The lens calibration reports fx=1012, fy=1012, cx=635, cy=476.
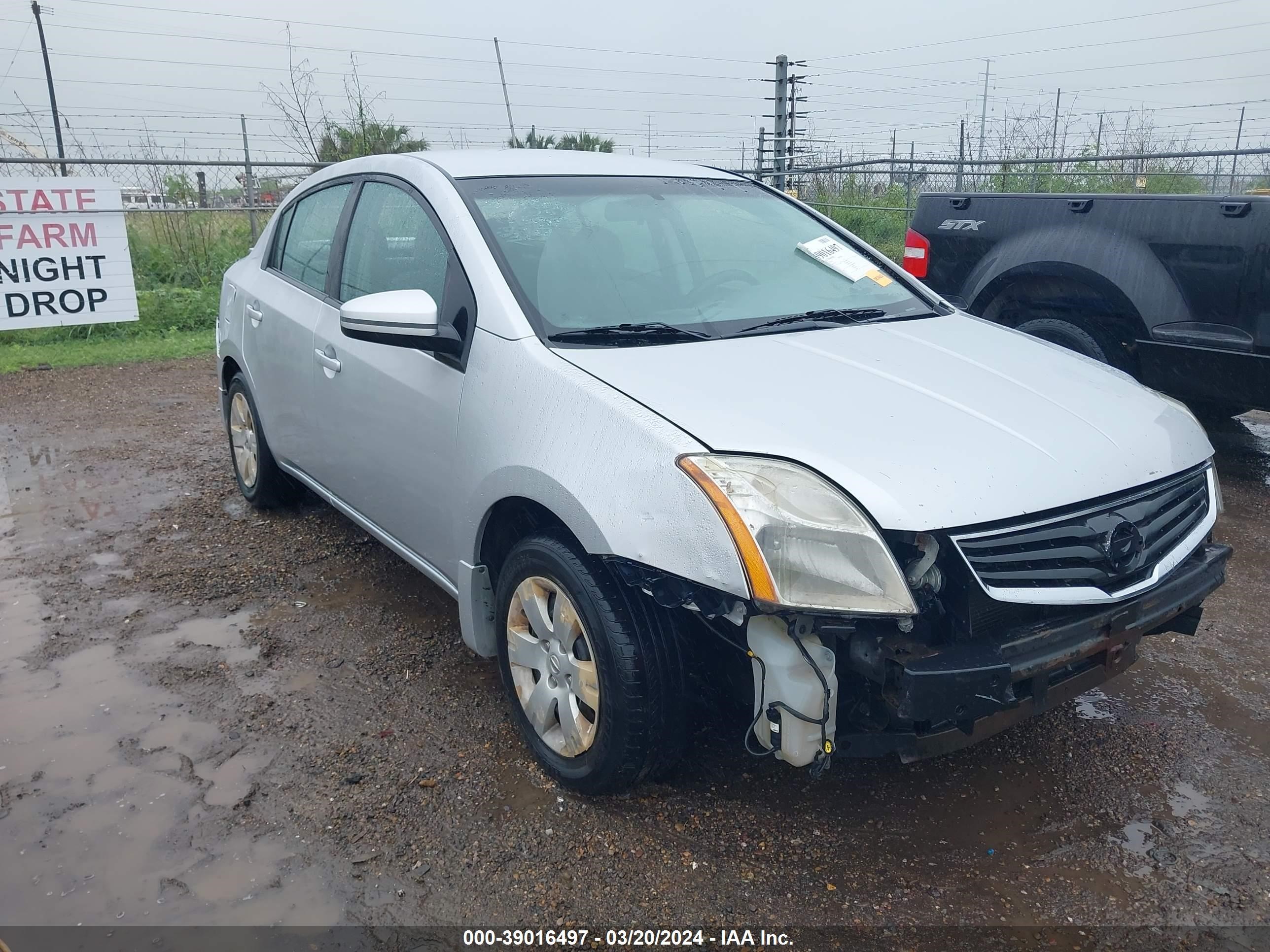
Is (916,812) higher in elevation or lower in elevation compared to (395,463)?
lower

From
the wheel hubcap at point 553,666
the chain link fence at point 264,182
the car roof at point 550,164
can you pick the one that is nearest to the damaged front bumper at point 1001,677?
the wheel hubcap at point 553,666

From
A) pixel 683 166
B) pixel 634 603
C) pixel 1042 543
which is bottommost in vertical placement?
pixel 634 603

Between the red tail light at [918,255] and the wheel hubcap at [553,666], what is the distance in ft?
13.7

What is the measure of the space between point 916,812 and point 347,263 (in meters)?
2.79

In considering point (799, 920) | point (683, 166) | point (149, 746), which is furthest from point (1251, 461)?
point (149, 746)

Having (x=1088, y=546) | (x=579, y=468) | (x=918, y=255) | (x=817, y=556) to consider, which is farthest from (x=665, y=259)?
(x=918, y=255)

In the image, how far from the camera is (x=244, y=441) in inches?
204

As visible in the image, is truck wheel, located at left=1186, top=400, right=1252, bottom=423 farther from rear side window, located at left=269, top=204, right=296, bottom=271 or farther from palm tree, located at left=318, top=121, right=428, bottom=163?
palm tree, located at left=318, top=121, right=428, bottom=163

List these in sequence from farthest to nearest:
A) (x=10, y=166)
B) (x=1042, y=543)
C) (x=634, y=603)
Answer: (x=10, y=166)
(x=634, y=603)
(x=1042, y=543)

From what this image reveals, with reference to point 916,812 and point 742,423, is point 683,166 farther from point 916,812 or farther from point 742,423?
point 916,812

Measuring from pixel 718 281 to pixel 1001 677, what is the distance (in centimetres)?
166

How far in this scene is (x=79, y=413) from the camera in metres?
7.59

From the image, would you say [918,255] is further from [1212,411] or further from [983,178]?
[983,178]

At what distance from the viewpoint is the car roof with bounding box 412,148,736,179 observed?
11.6 ft
